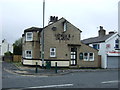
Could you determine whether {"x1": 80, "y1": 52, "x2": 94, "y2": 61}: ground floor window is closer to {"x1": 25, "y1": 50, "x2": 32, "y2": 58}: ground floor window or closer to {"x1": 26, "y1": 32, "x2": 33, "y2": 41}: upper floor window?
{"x1": 25, "y1": 50, "x2": 32, "y2": 58}: ground floor window

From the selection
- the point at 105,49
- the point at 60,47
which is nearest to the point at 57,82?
the point at 60,47

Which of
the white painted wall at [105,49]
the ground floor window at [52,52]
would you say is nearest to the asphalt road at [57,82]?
the ground floor window at [52,52]

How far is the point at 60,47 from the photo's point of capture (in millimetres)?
33188

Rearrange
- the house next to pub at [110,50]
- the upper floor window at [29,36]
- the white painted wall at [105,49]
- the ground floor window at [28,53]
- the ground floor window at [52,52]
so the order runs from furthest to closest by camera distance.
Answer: the house next to pub at [110,50] < the white painted wall at [105,49] < the upper floor window at [29,36] < the ground floor window at [28,53] < the ground floor window at [52,52]

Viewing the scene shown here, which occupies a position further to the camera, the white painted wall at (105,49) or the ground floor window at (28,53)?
the white painted wall at (105,49)

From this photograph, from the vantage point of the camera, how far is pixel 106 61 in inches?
1439

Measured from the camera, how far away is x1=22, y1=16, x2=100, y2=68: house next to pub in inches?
1293

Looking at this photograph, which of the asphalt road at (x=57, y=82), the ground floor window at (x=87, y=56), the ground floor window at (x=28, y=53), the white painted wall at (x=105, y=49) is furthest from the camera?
the white painted wall at (x=105, y=49)

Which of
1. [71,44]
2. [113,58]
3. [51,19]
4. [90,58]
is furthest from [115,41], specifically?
[51,19]

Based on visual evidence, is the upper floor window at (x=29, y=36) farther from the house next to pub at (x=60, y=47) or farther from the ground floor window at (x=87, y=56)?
the ground floor window at (x=87, y=56)

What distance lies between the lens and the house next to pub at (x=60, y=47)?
32844 millimetres

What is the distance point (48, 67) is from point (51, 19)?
32.8 feet

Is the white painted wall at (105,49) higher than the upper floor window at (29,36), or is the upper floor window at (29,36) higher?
the upper floor window at (29,36)

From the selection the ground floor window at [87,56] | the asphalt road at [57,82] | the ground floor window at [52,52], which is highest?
the ground floor window at [52,52]
